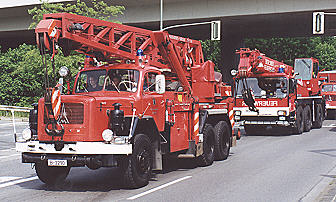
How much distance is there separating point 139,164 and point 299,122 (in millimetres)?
14778

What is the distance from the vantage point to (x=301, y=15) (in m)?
32.5

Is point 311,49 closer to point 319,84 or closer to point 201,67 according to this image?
point 319,84

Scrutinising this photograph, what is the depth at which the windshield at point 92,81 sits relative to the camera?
34.2 ft

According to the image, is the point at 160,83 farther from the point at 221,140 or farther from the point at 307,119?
the point at 307,119

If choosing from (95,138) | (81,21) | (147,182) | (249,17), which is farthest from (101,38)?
(249,17)

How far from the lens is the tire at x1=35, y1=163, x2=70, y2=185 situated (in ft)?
32.1

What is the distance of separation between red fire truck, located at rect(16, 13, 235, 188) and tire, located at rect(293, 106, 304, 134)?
1002 centimetres

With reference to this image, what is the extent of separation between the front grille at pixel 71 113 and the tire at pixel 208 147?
4288mm

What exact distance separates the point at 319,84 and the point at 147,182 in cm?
2002

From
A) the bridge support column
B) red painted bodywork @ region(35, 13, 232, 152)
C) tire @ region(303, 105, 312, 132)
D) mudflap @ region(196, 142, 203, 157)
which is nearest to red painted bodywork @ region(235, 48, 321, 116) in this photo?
tire @ region(303, 105, 312, 132)

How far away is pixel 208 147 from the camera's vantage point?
12820 millimetres

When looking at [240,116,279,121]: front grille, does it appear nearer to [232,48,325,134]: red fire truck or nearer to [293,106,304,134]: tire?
[232,48,325,134]: red fire truck

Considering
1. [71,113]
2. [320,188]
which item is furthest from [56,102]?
[320,188]

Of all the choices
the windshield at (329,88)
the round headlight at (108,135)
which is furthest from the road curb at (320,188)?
the windshield at (329,88)
